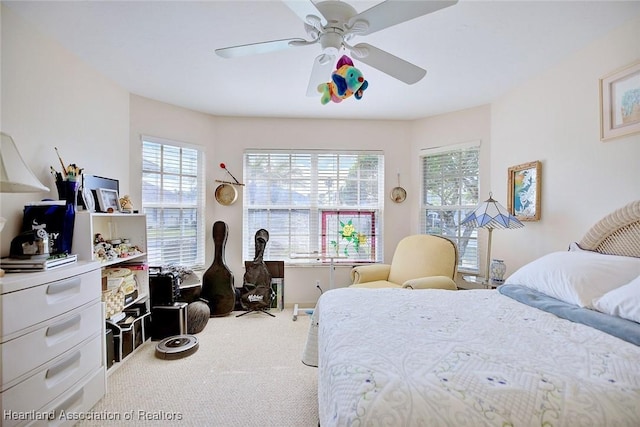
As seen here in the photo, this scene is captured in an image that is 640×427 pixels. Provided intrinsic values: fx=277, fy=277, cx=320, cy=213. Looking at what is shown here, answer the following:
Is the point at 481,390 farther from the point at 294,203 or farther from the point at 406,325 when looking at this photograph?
the point at 294,203

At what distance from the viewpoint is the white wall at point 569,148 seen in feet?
6.23

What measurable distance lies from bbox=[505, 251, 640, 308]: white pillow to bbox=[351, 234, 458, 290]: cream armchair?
3.19 feet

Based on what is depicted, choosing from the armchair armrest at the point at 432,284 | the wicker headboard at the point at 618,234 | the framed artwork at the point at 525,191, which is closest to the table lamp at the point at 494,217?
the framed artwork at the point at 525,191

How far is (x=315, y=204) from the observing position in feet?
12.4

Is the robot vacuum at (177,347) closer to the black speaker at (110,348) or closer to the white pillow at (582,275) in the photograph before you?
the black speaker at (110,348)

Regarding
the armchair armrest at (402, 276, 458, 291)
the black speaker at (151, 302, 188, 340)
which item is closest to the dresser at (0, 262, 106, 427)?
the black speaker at (151, 302, 188, 340)

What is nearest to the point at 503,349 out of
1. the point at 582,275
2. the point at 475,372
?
the point at 475,372

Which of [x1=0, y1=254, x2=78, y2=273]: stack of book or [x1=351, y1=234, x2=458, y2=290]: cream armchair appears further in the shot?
[x1=351, y1=234, x2=458, y2=290]: cream armchair

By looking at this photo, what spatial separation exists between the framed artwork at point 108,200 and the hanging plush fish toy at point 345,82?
2.08 m

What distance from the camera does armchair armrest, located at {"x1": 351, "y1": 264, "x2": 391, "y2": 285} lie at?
3.17 metres


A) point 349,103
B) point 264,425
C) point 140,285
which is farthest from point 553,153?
point 140,285

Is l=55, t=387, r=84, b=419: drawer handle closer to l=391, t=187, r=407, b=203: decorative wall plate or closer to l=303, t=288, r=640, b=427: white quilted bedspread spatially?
l=303, t=288, r=640, b=427: white quilted bedspread

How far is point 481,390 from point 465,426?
14 cm

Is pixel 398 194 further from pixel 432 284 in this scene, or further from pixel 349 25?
pixel 349 25
